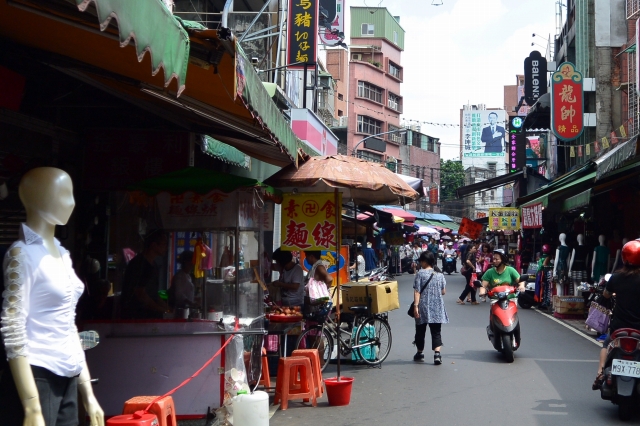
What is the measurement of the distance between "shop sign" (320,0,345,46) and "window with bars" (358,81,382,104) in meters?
30.8

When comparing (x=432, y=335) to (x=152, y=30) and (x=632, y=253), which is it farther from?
(x=152, y=30)

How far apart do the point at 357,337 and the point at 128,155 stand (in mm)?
4358

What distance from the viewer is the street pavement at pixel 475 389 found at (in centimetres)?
748

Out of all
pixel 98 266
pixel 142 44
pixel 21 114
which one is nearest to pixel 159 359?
pixel 98 266

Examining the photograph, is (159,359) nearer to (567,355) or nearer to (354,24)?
(567,355)

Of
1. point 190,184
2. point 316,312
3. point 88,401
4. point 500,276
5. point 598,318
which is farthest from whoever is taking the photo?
point 598,318

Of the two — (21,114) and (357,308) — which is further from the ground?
(21,114)

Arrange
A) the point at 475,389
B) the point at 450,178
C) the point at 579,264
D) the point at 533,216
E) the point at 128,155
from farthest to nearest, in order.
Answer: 1. the point at 450,178
2. the point at 533,216
3. the point at 579,264
4. the point at 475,389
5. the point at 128,155

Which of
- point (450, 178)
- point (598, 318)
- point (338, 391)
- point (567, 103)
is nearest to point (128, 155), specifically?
point (338, 391)

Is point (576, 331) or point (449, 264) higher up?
point (449, 264)

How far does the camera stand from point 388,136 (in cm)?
6469

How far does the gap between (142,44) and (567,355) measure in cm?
1005

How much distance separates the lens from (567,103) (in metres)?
24.1

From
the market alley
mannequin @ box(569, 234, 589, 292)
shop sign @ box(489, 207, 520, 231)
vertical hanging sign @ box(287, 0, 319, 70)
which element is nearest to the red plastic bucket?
the market alley
